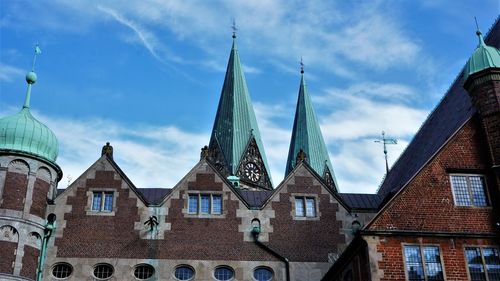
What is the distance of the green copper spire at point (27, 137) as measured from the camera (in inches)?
1161

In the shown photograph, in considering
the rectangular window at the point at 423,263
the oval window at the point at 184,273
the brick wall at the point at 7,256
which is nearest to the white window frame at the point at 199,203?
the oval window at the point at 184,273

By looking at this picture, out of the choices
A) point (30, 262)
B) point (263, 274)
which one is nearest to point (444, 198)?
point (263, 274)

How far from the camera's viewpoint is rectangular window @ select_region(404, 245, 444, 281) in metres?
21.5

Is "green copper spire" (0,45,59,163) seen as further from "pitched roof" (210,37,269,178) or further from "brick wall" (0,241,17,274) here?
"pitched roof" (210,37,269,178)

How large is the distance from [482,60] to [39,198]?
1929 centimetres

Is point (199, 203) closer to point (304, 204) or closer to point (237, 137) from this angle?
point (304, 204)

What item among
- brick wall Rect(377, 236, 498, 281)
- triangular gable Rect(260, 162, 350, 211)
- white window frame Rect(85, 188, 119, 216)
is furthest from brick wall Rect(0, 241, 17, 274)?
brick wall Rect(377, 236, 498, 281)

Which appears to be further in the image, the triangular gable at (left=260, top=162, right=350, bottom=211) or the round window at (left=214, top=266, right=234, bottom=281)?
the triangular gable at (left=260, top=162, right=350, bottom=211)

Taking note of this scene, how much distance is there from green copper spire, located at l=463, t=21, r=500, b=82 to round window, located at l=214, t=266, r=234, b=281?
1269 cm

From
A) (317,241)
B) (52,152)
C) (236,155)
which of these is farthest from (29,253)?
(236,155)

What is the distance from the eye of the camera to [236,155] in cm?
5831

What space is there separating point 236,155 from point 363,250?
119 feet

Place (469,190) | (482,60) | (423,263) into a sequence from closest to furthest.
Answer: (423,263) → (469,190) → (482,60)

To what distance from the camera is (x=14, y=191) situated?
28547 millimetres
